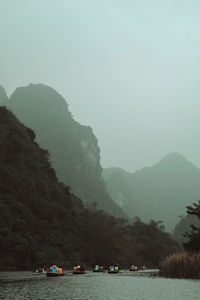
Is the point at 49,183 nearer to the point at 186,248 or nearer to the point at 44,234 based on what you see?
the point at 44,234

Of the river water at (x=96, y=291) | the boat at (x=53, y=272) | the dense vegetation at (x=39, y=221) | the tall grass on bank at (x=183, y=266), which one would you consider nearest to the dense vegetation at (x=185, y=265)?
the tall grass on bank at (x=183, y=266)

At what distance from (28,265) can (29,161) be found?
27.4 metres

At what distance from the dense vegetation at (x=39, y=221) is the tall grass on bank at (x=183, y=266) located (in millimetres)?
25532

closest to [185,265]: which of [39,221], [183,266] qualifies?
[183,266]

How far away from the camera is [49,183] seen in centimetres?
8444

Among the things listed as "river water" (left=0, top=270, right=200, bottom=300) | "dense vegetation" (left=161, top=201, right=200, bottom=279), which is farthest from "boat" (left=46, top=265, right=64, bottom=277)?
"dense vegetation" (left=161, top=201, right=200, bottom=279)

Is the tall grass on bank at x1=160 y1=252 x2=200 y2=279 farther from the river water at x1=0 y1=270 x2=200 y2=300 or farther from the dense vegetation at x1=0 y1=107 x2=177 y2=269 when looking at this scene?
the dense vegetation at x1=0 y1=107 x2=177 y2=269

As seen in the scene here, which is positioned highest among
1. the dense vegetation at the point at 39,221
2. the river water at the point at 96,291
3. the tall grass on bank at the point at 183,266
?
the dense vegetation at the point at 39,221

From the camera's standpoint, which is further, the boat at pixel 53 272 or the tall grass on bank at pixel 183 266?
the boat at pixel 53 272

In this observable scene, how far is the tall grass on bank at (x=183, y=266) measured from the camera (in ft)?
118

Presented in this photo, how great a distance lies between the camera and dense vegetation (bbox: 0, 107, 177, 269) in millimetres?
61469

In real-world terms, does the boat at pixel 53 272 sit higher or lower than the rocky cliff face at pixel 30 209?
lower

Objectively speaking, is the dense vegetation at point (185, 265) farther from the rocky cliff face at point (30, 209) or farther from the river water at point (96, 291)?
the rocky cliff face at point (30, 209)

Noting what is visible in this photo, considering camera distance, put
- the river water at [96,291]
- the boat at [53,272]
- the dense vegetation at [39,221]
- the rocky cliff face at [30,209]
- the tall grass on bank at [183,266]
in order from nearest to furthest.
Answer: the river water at [96,291]
the tall grass on bank at [183,266]
the boat at [53,272]
the rocky cliff face at [30,209]
the dense vegetation at [39,221]
